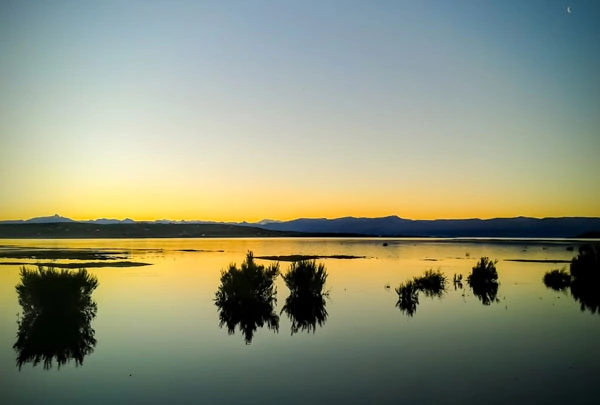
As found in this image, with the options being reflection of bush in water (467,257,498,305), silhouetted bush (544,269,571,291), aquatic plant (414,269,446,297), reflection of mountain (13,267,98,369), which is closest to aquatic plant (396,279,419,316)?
aquatic plant (414,269,446,297)

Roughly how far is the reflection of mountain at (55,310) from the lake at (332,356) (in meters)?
0.48

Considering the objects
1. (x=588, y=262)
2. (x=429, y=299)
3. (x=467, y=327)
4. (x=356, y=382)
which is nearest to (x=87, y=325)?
(x=356, y=382)

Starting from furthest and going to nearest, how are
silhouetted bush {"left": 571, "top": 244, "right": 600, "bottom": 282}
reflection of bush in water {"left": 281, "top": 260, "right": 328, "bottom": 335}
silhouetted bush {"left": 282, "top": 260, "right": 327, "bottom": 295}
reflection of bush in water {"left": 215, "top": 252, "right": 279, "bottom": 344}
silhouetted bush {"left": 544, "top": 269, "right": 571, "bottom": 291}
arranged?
1. silhouetted bush {"left": 571, "top": 244, "right": 600, "bottom": 282}
2. silhouetted bush {"left": 544, "top": 269, "right": 571, "bottom": 291}
3. silhouetted bush {"left": 282, "top": 260, "right": 327, "bottom": 295}
4. reflection of bush in water {"left": 215, "top": 252, "right": 279, "bottom": 344}
5. reflection of bush in water {"left": 281, "top": 260, "right": 328, "bottom": 335}

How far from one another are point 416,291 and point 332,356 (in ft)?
50.5

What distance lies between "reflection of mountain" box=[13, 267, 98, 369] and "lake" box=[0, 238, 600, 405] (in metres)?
0.48

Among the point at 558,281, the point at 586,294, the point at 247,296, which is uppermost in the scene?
the point at 558,281

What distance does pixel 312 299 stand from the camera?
26266 mm

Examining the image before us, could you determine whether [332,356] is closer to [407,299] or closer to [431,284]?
[407,299]

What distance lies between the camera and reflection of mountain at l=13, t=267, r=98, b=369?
56.0ft

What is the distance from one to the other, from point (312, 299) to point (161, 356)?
12.2 metres

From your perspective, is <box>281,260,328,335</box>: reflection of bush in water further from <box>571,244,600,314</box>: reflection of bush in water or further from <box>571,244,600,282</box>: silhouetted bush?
<box>571,244,600,282</box>: silhouetted bush

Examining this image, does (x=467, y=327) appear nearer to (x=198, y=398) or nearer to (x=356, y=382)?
(x=356, y=382)

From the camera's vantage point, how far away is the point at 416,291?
1154 inches

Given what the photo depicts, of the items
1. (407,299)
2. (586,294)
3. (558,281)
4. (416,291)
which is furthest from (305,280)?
(558,281)
